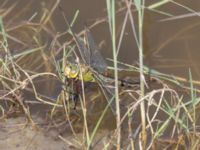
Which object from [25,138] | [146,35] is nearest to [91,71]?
[25,138]

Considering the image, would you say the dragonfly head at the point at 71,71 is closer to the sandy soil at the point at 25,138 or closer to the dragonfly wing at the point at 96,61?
the dragonfly wing at the point at 96,61

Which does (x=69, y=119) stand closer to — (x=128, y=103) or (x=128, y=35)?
(x=128, y=103)

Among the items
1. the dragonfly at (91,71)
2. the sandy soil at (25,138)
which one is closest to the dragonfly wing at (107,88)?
the dragonfly at (91,71)

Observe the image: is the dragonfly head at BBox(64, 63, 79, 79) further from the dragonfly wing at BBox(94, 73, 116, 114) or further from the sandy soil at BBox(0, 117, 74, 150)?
the sandy soil at BBox(0, 117, 74, 150)

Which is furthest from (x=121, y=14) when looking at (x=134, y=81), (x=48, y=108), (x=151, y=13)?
(x=48, y=108)

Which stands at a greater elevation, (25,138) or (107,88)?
(107,88)

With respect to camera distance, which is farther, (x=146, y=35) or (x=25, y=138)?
(x=146, y=35)

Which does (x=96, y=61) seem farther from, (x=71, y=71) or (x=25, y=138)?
(x=25, y=138)
